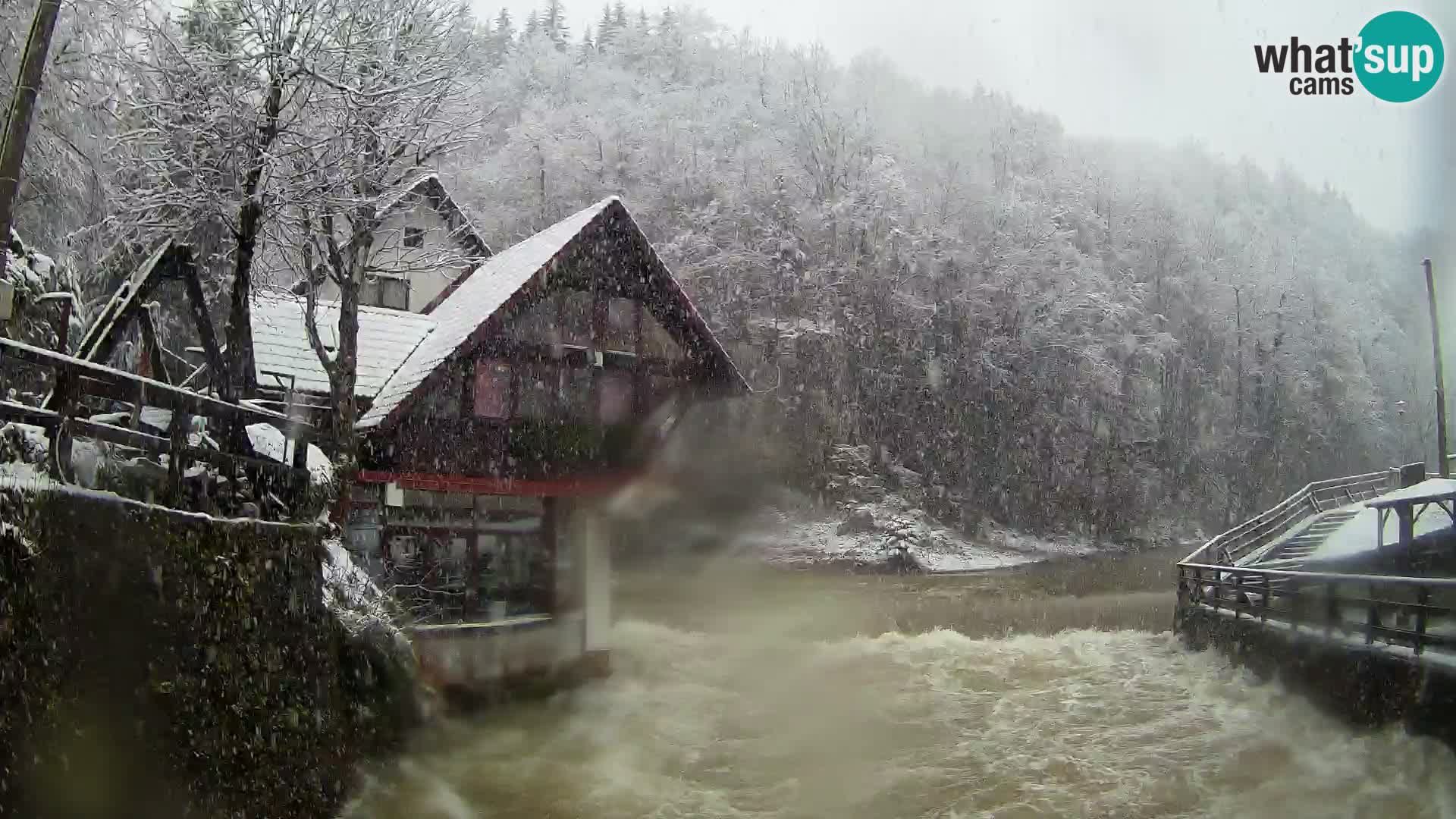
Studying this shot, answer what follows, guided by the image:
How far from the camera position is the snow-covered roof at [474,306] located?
11.9 meters

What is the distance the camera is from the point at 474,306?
43.6 feet

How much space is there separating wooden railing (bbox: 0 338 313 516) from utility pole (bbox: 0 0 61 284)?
4.62 feet

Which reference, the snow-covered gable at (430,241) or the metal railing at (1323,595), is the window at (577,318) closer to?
the snow-covered gable at (430,241)

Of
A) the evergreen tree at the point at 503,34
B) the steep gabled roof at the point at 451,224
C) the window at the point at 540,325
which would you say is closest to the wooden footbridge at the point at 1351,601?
the window at the point at 540,325

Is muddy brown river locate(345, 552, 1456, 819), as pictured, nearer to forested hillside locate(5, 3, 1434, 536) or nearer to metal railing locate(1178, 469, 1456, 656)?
metal railing locate(1178, 469, 1456, 656)

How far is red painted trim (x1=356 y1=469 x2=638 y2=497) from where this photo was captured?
38.9ft

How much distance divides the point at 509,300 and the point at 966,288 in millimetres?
26868

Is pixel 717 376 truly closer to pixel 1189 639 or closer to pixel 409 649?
pixel 409 649

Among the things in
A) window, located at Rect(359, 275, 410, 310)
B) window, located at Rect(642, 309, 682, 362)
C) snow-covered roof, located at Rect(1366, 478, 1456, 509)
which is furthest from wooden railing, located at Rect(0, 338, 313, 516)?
snow-covered roof, located at Rect(1366, 478, 1456, 509)

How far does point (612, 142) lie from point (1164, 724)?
25779 millimetres

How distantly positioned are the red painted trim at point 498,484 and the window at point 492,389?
87 cm

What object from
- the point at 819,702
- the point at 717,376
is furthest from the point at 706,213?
→ the point at 819,702

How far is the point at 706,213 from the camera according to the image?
105 feet

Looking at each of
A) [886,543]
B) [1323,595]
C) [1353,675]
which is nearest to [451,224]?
[1323,595]
